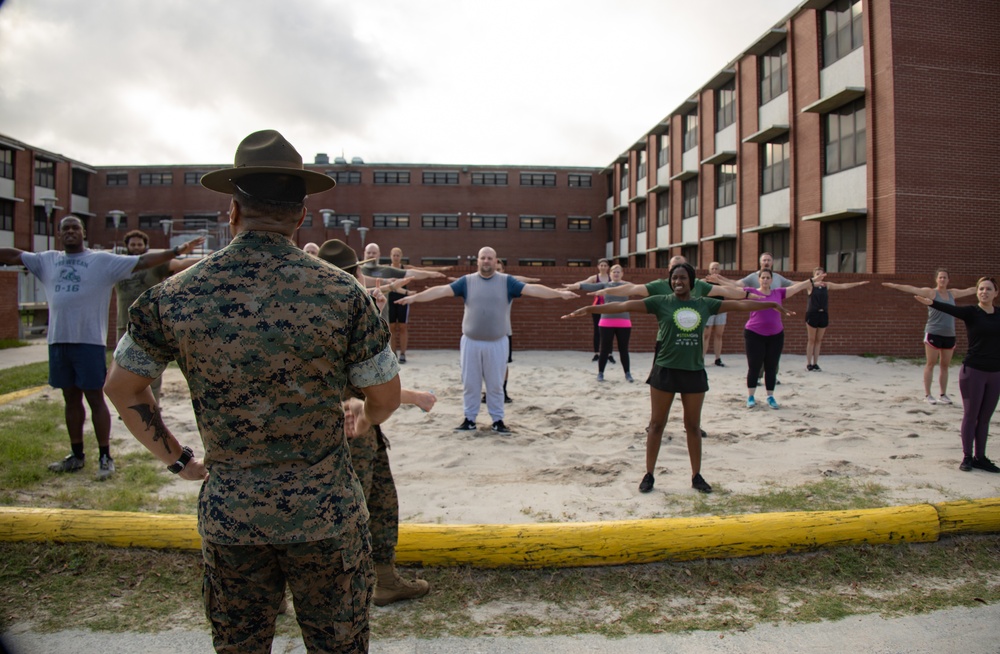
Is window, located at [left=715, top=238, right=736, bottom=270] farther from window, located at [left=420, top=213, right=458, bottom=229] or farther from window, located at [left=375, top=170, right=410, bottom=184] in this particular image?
window, located at [left=375, top=170, right=410, bottom=184]

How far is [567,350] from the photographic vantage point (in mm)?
16188

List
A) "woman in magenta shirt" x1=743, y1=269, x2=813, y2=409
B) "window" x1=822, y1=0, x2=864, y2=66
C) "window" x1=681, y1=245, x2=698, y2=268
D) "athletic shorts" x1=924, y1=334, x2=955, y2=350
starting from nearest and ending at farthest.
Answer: "woman in magenta shirt" x1=743, y1=269, x2=813, y2=409
"athletic shorts" x1=924, y1=334, x2=955, y2=350
"window" x1=822, y1=0, x2=864, y2=66
"window" x1=681, y1=245, x2=698, y2=268

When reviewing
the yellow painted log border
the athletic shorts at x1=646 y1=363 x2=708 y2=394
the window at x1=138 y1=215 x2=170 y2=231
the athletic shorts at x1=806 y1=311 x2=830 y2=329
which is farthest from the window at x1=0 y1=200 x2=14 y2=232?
the athletic shorts at x1=646 y1=363 x2=708 y2=394

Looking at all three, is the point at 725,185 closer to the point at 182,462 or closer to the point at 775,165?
the point at 775,165

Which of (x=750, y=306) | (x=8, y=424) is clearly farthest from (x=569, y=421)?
(x=8, y=424)

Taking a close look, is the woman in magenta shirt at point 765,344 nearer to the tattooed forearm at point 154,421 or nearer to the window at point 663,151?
the tattooed forearm at point 154,421

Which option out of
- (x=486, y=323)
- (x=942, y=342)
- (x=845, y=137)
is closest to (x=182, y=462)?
(x=486, y=323)

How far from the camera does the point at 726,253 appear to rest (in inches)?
1127

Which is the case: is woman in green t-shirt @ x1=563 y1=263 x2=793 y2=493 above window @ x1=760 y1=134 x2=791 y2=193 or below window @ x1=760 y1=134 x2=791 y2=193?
below

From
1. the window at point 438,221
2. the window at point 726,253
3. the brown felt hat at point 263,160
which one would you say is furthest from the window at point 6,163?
the brown felt hat at point 263,160

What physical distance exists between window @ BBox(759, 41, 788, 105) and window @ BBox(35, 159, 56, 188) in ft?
136

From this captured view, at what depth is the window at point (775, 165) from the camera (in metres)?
22.9

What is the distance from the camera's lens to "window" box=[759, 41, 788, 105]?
2297 cm

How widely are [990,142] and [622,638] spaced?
21444mm
